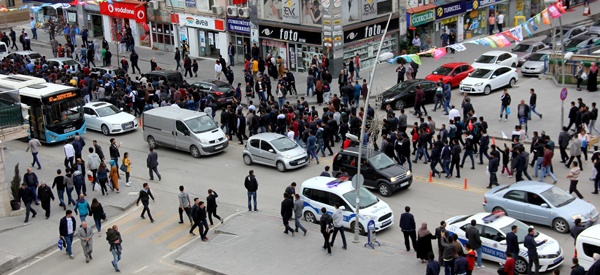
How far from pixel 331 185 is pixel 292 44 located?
22.7 meters

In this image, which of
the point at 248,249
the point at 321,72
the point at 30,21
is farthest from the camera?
the point at 30,21

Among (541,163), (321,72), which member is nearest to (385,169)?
(541,163)

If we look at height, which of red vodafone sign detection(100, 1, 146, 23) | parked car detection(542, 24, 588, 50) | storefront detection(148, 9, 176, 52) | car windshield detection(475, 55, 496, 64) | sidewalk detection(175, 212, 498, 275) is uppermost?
red vodafone sign detection(100, 1, 146, 23)

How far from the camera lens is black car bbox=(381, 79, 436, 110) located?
123ft

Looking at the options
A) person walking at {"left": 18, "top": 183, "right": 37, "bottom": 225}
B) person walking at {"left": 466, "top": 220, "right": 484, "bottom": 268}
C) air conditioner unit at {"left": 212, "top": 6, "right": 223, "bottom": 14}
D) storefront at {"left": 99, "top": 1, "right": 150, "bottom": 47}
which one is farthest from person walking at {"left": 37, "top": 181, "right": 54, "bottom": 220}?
storefront at {"left": 99, "top": 1, "right": 150, "bottom": 47}

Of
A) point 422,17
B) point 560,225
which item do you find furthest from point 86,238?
point 422,17

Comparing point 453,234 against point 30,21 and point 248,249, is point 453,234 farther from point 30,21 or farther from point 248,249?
point 30,21

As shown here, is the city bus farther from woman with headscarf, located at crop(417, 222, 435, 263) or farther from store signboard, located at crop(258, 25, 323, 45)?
woman with headscarf, located at crop(417, 222, 435, 263)

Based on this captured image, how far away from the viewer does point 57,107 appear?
1347 inches

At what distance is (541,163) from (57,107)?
19802 mm

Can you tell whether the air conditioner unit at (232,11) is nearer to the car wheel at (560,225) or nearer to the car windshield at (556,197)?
the car windshield at (556,197)

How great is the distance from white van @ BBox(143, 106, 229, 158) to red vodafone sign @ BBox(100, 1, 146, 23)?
21776 mm

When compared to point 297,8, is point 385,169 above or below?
below

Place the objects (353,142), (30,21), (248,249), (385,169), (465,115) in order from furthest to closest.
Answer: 1. (30,21)
2. (465,115)
3. (353,142)
4. (385,169)
5. (248,249)
